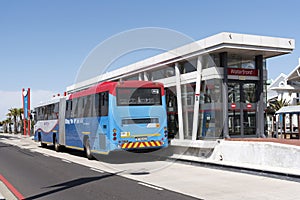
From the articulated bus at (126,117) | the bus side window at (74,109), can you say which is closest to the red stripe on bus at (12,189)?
the articulated bus at (126,117)

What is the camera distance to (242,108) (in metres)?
17.2

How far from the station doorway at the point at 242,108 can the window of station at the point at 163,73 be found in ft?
12.3

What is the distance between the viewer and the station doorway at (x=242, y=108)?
16891 mm

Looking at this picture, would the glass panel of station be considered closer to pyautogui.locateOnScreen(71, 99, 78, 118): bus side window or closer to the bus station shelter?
the bus station shelter

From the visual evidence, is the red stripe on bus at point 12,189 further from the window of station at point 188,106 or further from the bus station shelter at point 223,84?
the window of station at point 188,106

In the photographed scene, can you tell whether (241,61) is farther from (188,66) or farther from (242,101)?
(188,66)

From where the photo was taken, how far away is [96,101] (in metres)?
16.6

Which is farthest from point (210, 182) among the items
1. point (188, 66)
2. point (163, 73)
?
point (163, 73)

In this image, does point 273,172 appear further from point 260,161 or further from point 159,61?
point 159,61

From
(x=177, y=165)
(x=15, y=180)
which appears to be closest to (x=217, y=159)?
(x=177, y=165)

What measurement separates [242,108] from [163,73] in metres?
5.12

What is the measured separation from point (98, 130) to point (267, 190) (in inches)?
345

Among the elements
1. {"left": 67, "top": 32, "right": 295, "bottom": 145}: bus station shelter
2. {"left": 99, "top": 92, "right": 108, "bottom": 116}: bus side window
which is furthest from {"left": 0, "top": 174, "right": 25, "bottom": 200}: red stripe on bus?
{"left": 67, "top": 32, "right": 295, "bottom": 145}: bus station shelter

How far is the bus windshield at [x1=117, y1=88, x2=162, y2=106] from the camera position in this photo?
15.3 metres
